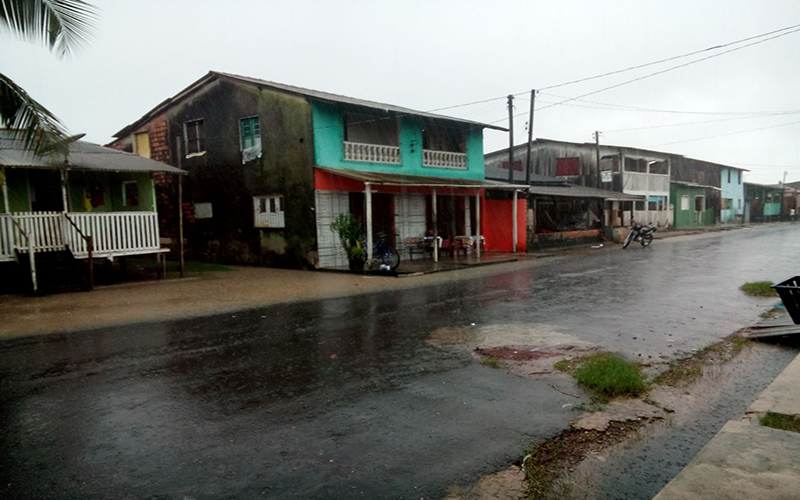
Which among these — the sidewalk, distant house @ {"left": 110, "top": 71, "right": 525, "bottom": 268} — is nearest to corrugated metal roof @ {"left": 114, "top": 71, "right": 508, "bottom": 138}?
distant house @ {"left": 110, "top": 71, "right": 525, "bottom": 268}

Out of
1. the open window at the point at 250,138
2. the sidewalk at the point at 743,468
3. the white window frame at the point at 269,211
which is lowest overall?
the sidewalk at the point at 743,468

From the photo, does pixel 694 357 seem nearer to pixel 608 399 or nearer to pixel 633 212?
pixel 608 399

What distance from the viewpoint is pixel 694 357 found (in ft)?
19.4

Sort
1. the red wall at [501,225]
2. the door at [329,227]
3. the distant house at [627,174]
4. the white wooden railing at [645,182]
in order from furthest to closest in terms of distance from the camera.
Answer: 1. the white wooden railing at [645,182]
2. the distant house at [627,174]
3. the red wall at [501,225]
4. the door at [329,227]

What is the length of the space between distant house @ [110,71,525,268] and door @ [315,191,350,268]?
0.03 meters

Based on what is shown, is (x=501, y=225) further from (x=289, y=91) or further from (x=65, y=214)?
(x=65, y=214)

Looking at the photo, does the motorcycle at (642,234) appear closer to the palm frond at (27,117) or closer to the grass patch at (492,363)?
the grass patch at (492,363)

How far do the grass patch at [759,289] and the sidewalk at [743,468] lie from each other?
7555 millimetres

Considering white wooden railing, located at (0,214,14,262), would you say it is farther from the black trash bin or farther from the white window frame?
the black trash bin

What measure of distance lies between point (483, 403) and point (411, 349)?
195 centimetres

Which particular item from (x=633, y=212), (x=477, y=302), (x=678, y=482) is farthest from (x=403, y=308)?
(x=633, y=212)

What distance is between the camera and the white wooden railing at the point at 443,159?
1964 centimetres

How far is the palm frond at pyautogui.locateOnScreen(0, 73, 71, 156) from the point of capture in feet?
29.1

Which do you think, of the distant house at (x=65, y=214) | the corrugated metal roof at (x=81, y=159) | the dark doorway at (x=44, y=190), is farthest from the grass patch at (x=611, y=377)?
the dark doorway at (x=44, y=190)
